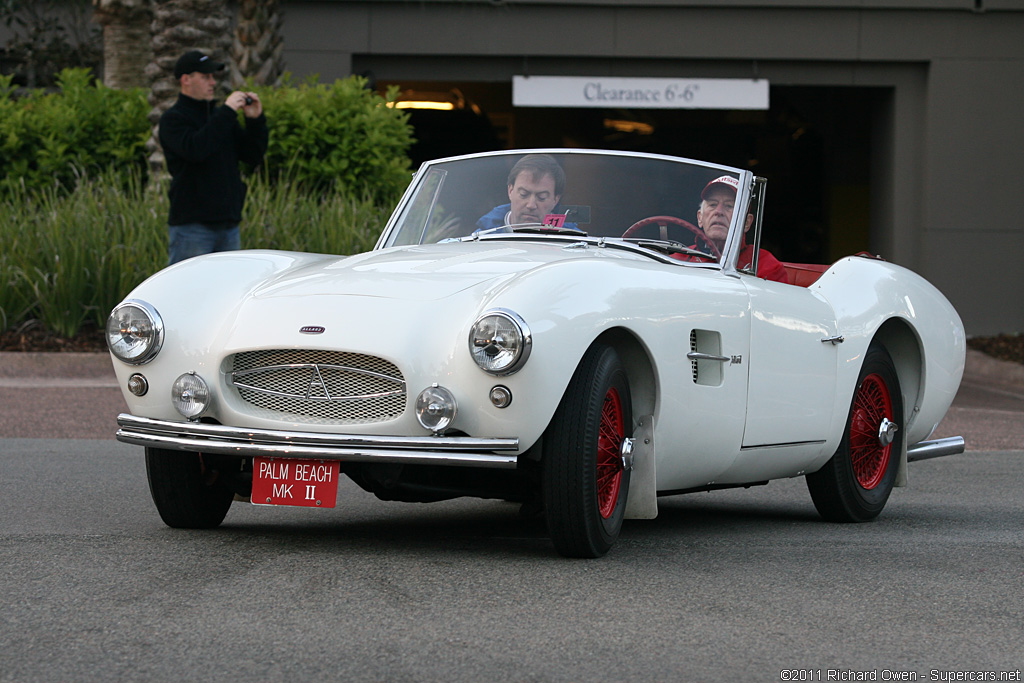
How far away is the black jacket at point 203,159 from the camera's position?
892cm

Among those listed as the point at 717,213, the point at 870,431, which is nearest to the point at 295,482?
the point at 717,213

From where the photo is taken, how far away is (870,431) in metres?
5.86

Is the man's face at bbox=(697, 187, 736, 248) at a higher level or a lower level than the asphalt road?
higher

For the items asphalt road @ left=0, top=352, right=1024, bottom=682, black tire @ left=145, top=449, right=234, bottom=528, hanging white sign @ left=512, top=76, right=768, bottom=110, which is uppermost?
hanging white sign @ left=512, top=76, right=768, bottom=110

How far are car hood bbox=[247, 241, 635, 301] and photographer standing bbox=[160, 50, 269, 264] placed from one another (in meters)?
4.08

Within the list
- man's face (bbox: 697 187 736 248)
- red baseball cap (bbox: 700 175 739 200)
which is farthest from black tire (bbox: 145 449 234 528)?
red baseball cap (bbox: 700 175 739 200)

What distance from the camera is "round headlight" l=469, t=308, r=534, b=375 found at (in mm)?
4105

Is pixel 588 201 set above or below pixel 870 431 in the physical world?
above

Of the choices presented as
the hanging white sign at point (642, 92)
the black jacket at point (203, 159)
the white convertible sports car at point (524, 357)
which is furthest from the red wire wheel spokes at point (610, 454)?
the hanging white sign at point (642, 92)

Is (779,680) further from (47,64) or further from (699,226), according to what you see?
(47,64)

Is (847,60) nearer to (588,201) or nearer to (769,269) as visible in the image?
(769,269)

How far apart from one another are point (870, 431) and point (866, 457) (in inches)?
4.5

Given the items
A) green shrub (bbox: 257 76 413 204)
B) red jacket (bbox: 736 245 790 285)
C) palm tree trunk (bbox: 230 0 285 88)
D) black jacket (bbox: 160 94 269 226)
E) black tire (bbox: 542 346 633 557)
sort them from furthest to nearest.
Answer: palm tree trunk (bbox: 230 0 285 88) → green shrub (bbox: 257 76 413 204) → black jacket (bbox: 160 94 269 226) → red jacket (bbox: 736 245 790 285) → black tire (bbox: 542 346 633 557)

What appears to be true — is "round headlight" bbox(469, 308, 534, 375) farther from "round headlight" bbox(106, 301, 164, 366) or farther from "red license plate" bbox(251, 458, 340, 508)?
"round headlight" bbox(106, 301, 164, 366)
